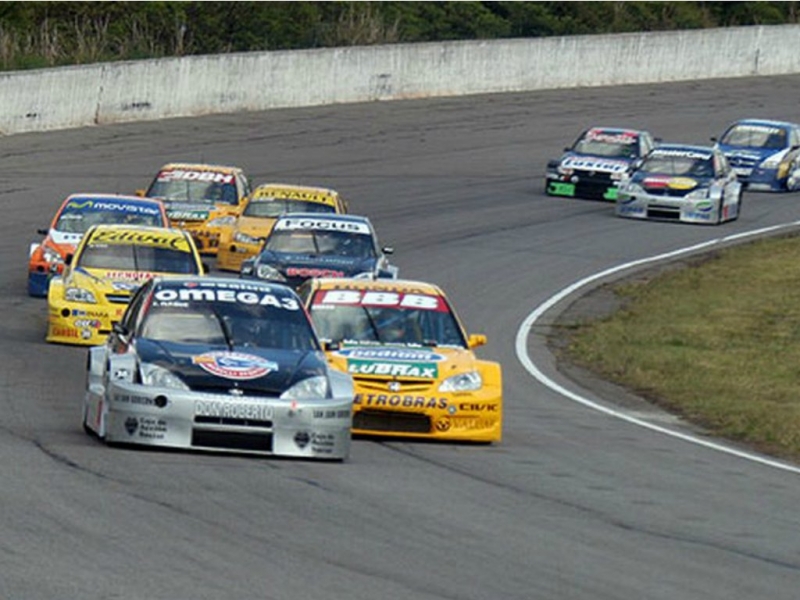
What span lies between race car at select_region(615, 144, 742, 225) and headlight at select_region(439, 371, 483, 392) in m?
22.3

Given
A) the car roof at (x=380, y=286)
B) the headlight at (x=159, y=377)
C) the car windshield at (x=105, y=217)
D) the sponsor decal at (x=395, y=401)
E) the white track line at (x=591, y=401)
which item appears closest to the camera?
the headlight at (x=159, y=377)

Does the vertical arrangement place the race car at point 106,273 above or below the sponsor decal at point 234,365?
below

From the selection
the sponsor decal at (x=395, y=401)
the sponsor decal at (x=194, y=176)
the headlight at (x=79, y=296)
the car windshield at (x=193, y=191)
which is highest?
the sponsor decal at (x=395, y=401)

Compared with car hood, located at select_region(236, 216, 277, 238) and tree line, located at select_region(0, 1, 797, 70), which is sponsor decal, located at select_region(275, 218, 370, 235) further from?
tree line, located at select_region(0, 1, 797, 70)

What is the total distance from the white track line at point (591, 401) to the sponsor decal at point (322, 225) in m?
2.48

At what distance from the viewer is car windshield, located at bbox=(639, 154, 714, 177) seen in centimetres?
3909

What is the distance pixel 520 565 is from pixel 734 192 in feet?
97.0

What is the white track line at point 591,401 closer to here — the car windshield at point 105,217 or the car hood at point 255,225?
the car hood at point 255,225

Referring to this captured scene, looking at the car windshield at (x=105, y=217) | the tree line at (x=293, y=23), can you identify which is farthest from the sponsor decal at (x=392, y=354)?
the tree line at (x=293, y=23)

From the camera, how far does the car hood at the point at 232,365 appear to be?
1484 cm

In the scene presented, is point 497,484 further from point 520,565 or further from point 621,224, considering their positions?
point 621,224

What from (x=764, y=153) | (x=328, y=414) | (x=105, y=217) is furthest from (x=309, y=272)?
(x=764, y=153)

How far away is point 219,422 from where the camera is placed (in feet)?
47.9

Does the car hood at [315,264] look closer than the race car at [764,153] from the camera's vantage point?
Yes
